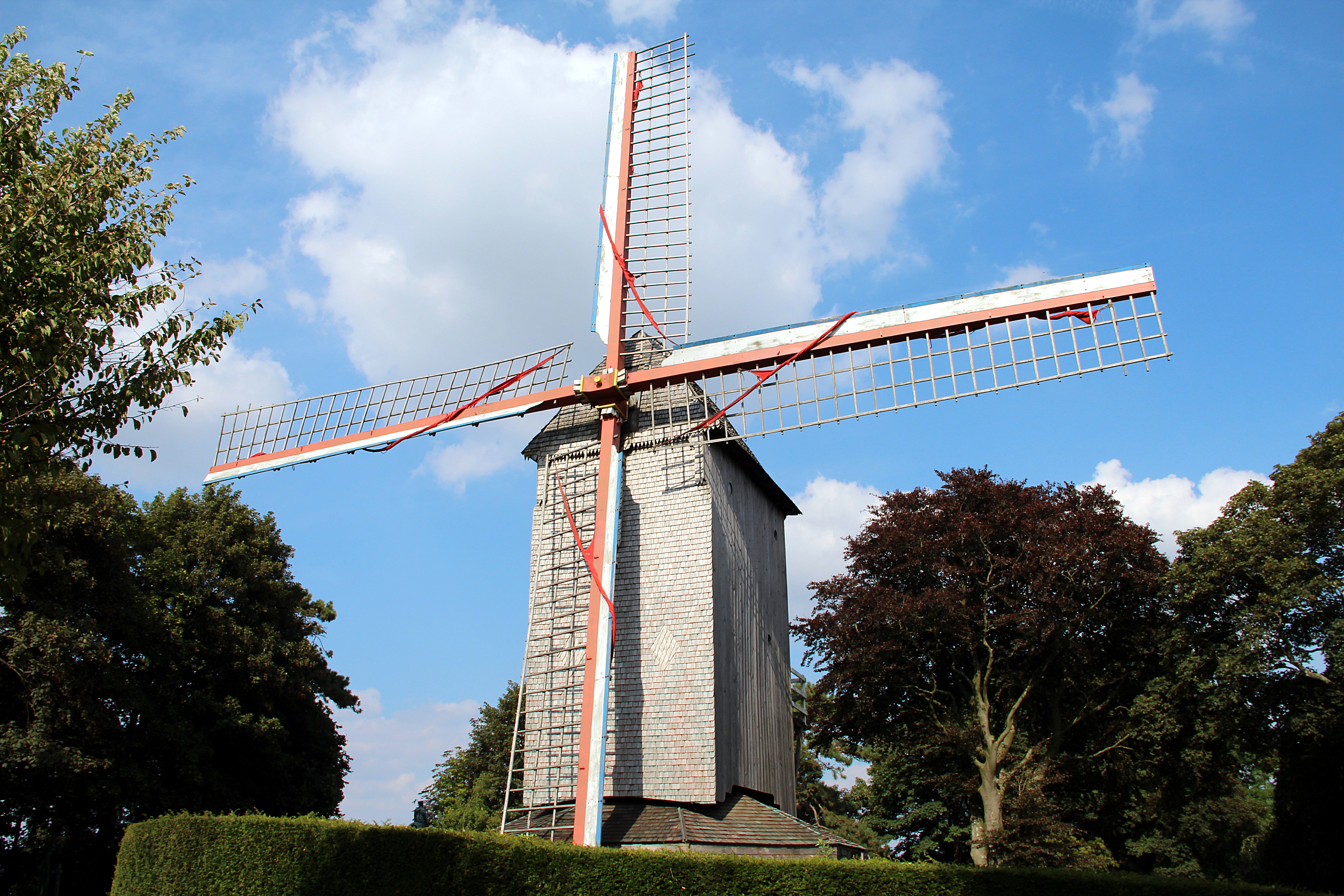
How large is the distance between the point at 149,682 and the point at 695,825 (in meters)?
14.9

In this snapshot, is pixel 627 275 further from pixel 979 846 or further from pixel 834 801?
pixel 834 801

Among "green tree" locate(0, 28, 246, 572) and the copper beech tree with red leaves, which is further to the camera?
the copper beech tree with red leaves

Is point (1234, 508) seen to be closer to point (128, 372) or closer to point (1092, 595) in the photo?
point (1092, 595)

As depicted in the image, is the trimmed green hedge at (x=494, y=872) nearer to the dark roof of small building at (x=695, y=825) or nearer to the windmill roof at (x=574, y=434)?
the dark roof of small building at (x=695, y=825)

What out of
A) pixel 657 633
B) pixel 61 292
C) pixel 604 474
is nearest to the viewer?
pixel 61 292

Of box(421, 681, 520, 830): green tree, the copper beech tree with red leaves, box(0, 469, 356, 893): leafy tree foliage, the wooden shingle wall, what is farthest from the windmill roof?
box(421, 681, 520, 830): green tree

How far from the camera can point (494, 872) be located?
34.7 feet

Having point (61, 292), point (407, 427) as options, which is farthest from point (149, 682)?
point (61, 292)

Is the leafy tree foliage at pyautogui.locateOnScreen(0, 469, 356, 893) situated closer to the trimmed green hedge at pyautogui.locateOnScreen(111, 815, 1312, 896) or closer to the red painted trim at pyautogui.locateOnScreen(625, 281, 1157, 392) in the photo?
the trimmed green hedge at pyautogui.locateOnScreen(111, 815, 1312, 896)

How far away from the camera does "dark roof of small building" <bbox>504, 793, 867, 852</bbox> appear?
43.5ft

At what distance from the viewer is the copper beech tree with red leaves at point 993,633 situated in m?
19.3

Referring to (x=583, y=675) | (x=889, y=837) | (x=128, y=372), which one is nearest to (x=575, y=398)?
(x=583, y=675)

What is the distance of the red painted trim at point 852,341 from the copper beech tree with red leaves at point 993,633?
874 centimetres

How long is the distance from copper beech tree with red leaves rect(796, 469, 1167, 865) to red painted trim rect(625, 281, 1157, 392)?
8743 mm
